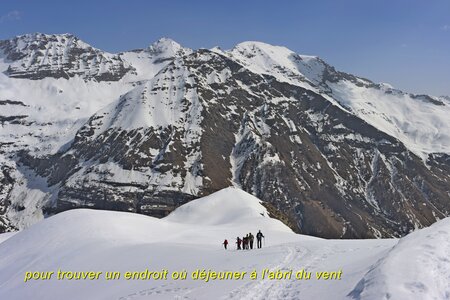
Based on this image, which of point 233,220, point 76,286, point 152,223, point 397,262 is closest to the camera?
point 397,262

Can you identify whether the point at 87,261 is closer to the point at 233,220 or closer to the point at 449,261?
the point at 449,261

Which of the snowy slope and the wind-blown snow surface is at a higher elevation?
the snowy slope

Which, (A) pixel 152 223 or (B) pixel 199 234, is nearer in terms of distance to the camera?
(B) pixel 199 234

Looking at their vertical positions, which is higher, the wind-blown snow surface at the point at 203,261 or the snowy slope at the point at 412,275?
the snowy slope at the point at 412,275

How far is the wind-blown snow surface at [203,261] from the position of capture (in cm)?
2020

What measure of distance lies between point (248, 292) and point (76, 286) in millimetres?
16610

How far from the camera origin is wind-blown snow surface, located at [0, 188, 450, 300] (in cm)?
2020

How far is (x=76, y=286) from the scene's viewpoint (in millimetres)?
34844

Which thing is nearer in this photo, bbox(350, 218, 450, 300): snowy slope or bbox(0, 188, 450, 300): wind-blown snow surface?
bbox(350, 218, 450, 300): snowy slope

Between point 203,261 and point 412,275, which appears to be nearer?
point 412,275

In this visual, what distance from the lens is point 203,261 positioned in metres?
34.8

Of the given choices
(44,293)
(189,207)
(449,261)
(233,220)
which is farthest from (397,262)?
(189,207)

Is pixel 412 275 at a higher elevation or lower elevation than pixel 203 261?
higher

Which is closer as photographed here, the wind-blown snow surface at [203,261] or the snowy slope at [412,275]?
the snowy slope at [412,275]
